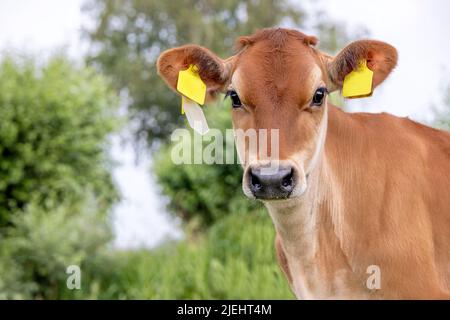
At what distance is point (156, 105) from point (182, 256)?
16185 millimetres

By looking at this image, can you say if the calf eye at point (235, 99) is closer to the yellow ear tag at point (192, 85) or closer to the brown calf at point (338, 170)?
the brown calf at point (338, 170)

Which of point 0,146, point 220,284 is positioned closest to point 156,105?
point 0,146

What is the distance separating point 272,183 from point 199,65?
4.04 ft

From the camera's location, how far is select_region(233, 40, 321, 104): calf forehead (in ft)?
13.7

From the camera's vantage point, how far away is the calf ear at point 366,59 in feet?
14.9

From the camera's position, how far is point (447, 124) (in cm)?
722

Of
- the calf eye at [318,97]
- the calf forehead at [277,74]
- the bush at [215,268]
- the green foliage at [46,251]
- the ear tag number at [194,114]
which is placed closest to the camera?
the calf forehead at [277,74]

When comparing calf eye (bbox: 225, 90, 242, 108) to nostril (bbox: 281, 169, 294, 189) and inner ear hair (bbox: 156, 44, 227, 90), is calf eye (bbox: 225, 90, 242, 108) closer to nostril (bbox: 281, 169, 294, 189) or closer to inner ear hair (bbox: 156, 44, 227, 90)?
inner ear hair (bbox: 156, 44, 227, 90)

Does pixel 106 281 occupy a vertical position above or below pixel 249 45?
below

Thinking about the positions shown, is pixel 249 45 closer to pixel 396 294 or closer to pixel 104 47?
pixel 396 294

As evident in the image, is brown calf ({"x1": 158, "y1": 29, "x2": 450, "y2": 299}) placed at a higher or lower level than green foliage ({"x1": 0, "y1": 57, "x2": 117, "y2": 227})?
lower

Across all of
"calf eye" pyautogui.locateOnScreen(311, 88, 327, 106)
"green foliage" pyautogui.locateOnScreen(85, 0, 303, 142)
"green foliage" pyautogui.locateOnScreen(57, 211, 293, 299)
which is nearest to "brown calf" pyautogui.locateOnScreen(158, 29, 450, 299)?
"calf eye" pyautogui.locateOnScreen(311, 88, 327, 106)

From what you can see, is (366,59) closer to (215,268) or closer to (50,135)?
(215,268)

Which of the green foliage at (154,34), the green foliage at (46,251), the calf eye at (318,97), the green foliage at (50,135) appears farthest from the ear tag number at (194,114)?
the green foliage at (154,34)
